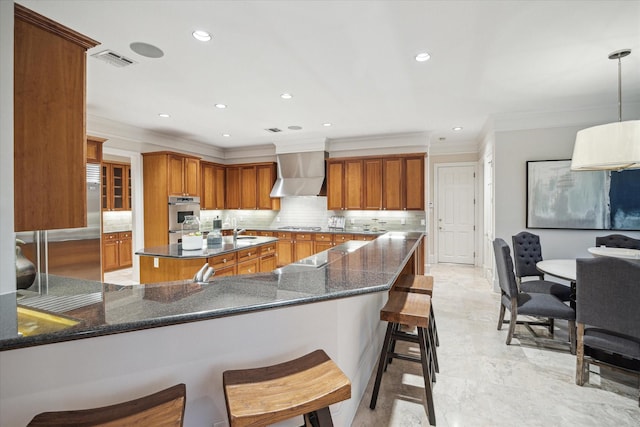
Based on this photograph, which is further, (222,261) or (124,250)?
(124,250)

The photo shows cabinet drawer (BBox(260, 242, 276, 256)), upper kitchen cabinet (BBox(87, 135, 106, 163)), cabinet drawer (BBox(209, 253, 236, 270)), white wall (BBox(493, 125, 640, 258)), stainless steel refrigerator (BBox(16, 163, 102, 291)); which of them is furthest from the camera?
cabinet drawer (BBox(260, 242, 276, 256))

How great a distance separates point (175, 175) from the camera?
5.46m

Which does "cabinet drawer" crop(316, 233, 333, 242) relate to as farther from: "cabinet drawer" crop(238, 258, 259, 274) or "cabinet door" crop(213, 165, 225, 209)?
"cabinet door" crop(213, 165, 225, 209)

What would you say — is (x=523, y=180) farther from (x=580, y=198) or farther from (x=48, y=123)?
(x=48, y=123)

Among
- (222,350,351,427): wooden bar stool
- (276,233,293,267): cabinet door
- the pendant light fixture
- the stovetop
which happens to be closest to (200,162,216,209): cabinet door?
the stovetop

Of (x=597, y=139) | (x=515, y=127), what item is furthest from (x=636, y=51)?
(x=515, y=127)

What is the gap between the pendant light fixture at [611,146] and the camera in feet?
8.03

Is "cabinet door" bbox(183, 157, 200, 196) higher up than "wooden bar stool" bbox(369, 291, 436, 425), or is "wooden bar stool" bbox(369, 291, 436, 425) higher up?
"cabinet door" bbox(183, 157, 200, 196)

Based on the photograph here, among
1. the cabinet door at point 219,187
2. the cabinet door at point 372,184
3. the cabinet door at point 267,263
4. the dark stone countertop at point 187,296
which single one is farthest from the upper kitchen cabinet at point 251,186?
the dark stone countertop at point 187,296

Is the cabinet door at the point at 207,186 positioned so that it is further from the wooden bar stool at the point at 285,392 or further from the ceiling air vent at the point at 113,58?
the wooden bar stool at the point at 285,392

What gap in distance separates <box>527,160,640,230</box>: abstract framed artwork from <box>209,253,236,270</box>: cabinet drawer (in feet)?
14.2

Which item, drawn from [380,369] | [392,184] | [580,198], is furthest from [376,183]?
[380,369]

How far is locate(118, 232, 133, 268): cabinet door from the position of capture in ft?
22.1

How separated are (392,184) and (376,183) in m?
0.32
